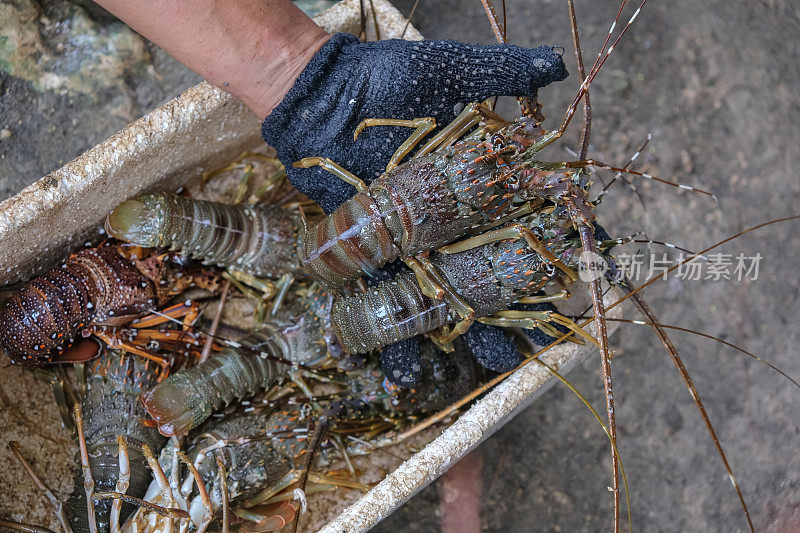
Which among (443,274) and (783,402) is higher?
(443,274)

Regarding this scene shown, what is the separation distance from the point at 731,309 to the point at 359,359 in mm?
2068

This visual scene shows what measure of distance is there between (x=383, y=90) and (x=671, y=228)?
202cm

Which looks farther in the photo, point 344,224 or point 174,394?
point 174,394

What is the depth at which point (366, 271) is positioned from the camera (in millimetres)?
2502

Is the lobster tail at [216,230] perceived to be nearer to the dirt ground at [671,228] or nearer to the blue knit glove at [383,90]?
the blue knit glove at [383,90]

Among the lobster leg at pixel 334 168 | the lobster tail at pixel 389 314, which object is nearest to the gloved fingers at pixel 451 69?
the lobster leg at pixel 334 168

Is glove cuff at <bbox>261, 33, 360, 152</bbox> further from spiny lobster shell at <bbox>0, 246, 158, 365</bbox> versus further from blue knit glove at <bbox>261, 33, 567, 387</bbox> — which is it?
spiny lobster shell at <bbox>0, 246, 158, 365</bbox>

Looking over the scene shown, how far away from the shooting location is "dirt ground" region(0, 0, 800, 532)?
3.11 metres

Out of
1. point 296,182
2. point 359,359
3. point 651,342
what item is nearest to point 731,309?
point 651,342

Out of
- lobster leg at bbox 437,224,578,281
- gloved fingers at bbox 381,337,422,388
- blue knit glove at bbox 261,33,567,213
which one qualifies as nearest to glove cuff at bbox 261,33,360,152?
blue knit glove at bbox 261,33,567,213

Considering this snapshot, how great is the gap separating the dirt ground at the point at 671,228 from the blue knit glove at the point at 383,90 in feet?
3.51

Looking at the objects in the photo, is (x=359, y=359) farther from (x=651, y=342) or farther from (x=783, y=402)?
(x=783, y=402)

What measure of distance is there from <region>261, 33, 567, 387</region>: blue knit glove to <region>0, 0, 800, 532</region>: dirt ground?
107 cm

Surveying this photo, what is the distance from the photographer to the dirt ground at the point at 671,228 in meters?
3.11
